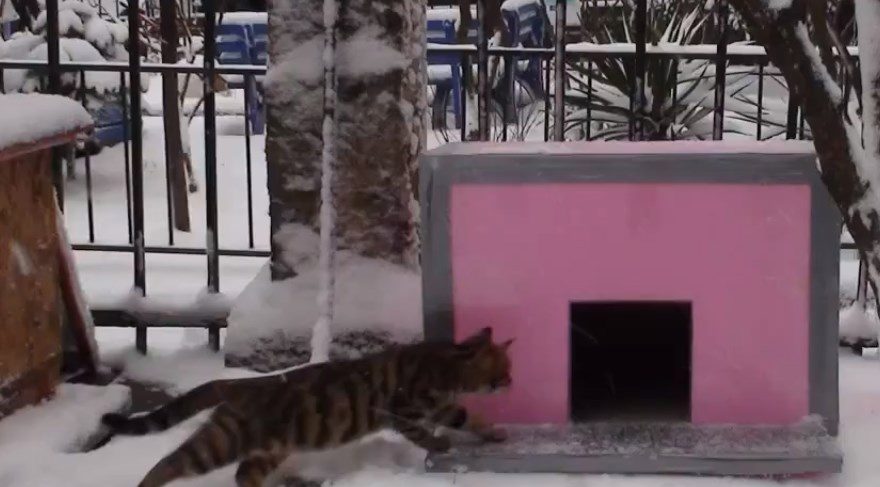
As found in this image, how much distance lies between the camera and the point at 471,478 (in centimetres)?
220

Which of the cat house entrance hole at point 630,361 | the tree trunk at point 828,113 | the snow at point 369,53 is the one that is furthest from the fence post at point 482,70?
the tree trunk at point 828,113

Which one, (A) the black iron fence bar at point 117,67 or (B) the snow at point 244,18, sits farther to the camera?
(B) the snow at point 244,18

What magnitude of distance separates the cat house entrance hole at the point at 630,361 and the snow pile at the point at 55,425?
1.11 metres

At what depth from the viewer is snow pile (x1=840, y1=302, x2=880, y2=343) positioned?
10.1ft

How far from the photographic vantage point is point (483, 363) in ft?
7.25

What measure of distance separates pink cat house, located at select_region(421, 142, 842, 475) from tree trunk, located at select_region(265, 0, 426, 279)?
45 centimetres

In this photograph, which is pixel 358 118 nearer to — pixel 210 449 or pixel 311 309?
pixel 311 309

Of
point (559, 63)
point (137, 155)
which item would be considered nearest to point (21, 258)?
point (137, 155)

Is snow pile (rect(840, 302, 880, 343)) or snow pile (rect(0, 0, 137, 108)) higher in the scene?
snow pile (rect(0, 0, 137, 108))

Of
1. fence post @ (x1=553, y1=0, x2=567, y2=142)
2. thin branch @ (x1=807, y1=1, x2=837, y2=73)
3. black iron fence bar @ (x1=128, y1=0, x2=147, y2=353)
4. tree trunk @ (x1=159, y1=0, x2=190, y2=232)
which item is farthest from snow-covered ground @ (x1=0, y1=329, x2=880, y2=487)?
tree trunk @ (x1=159, y1=0, x2=190, y2=232)

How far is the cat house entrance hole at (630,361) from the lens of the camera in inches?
98.0

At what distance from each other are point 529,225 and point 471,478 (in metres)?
0.52

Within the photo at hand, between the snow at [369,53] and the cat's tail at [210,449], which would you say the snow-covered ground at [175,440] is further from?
the snow at [369,53]

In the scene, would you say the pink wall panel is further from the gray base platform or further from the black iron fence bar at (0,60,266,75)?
the black iron fence bar at (0,60,266,75)
